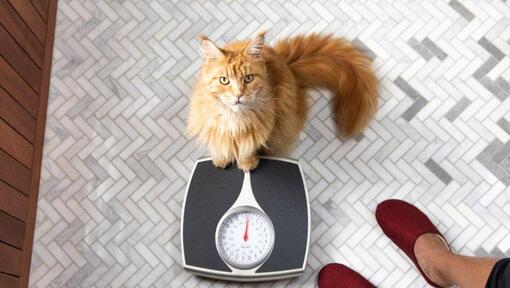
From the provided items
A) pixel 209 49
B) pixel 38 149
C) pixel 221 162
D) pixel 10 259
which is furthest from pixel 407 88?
pixel 10 259

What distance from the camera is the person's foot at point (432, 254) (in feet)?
4.77

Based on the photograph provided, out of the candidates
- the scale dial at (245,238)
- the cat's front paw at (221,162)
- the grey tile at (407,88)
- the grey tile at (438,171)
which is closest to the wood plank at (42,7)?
the cat's front paw at (221,162)

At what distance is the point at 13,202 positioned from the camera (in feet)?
4.98

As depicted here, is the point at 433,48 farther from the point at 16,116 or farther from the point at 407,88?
the point at 16,116

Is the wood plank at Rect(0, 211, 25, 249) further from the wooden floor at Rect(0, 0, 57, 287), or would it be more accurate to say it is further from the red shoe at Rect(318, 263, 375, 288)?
the red shoe at Rect(318, 263, 375, 288)

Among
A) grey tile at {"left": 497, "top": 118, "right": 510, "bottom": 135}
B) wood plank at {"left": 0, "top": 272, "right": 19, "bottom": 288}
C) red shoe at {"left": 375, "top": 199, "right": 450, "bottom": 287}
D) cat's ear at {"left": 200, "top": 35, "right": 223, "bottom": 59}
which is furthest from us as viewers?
grey tile at {"left": 497, "top": 118, "right": 510, "bottom": 135}

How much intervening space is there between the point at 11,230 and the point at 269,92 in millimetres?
814

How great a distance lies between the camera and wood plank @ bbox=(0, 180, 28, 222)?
57.7 inches

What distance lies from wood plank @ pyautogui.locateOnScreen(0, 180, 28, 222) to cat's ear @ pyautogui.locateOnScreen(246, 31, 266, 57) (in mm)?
774

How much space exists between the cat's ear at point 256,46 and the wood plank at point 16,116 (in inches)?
28.6

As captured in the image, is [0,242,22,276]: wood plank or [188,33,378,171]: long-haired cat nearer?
[188,33,378,171]: long-haired cat

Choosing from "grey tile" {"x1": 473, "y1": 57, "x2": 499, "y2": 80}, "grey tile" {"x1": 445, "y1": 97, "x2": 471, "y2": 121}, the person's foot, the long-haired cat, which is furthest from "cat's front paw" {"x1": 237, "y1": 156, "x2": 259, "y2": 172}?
"grey tile" {"x1": 473, "y1": 57, "x2": 499, "y2": 80}

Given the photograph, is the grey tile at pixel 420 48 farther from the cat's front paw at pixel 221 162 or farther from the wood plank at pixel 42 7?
the wood plank at pixel 42 7

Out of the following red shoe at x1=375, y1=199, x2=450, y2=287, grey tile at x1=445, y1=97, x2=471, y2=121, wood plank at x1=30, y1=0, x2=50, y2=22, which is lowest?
wood plank at x1=30, y1=0, x2=50, y2=22
